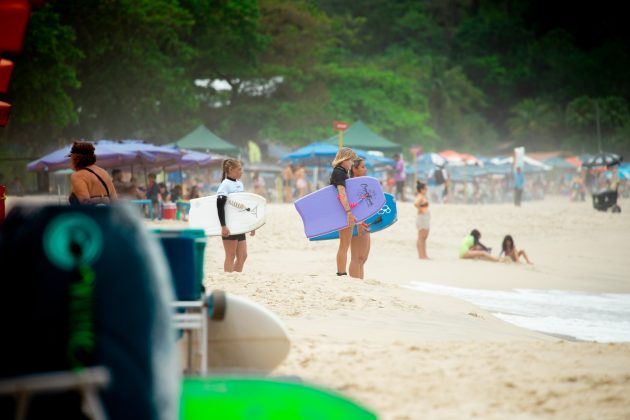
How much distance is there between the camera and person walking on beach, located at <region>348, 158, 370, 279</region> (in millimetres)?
10492

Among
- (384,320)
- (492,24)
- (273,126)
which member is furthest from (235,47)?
(492,24)

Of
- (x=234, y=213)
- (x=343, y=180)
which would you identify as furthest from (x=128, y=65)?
(x=234, y=213)

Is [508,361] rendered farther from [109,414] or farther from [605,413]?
[109,414]

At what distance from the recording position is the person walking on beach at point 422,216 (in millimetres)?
16328

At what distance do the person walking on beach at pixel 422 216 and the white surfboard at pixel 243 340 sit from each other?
1176 cm

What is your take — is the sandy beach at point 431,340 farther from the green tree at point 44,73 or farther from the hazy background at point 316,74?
the green tree at point 44,73

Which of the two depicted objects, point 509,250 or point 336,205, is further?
point 509,250

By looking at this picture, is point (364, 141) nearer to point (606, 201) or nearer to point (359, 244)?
point (606, 201)

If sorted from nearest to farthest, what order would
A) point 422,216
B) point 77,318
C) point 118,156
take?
point 77,318 < point 422,216 < point 118,156

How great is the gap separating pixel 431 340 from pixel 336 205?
138 inches

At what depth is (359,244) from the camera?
10570mm

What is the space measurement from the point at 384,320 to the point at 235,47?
129 ft

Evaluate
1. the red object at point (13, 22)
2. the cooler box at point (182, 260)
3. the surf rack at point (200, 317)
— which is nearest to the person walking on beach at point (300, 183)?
the red object at point (13, 22)

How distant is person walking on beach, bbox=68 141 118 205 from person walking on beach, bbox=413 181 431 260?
9127 mm
